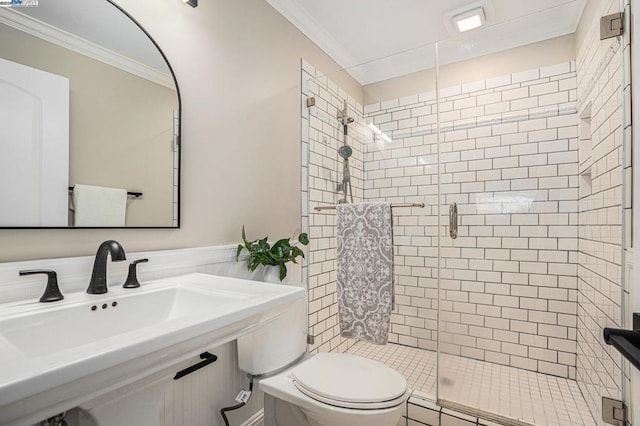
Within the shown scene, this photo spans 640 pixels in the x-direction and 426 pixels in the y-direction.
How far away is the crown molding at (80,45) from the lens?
1.01 metres

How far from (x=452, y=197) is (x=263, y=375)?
165cm

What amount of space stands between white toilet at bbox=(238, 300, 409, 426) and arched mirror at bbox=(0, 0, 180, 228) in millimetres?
695

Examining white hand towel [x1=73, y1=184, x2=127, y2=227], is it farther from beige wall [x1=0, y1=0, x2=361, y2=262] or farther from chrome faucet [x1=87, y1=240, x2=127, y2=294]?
chrome faucet [x1=87, y1=240, x2=127, y2=294]

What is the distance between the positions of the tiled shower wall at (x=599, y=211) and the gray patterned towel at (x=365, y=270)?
3.46 feet

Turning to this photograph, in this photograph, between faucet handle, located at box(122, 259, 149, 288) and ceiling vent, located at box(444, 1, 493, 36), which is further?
ceiling vent, located at box(444, 1, 493, 36)

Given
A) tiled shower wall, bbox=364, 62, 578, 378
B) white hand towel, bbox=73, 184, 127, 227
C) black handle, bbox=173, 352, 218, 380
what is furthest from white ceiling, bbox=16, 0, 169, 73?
tiled shower wall, bbox=364, 62, 578, 378

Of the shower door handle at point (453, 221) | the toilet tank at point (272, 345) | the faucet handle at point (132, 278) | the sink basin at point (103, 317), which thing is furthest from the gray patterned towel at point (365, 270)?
the faucet handle at point (132, 278)

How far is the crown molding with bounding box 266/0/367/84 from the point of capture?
6.95ft

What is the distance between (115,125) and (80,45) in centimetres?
29

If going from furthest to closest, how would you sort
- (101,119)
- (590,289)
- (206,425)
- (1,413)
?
(590,289), (206,425), (101,119), (1,413)

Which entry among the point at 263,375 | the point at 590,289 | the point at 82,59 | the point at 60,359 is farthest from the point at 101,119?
the point at 590,289

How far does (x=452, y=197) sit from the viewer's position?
2.25 metres

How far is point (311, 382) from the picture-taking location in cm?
140

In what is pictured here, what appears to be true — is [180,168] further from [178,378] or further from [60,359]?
[60,359]
